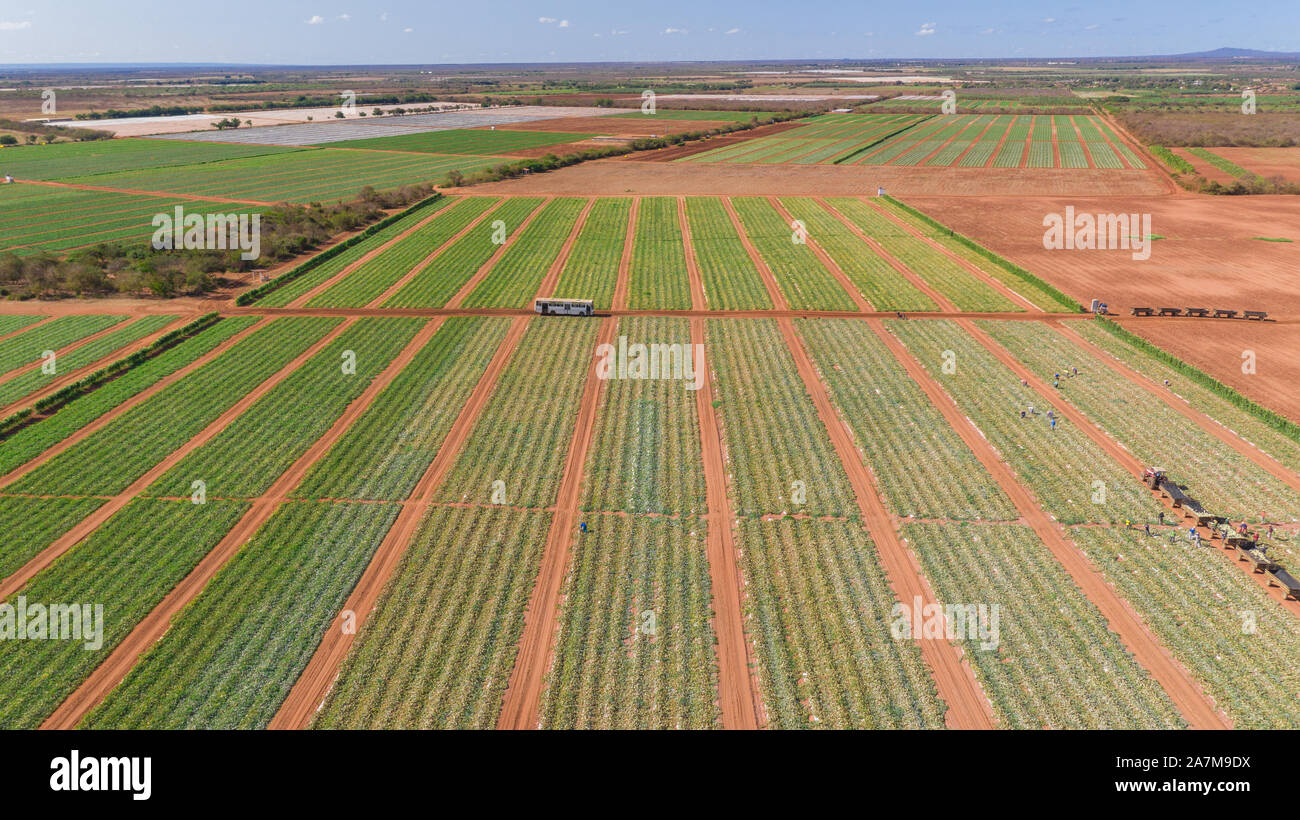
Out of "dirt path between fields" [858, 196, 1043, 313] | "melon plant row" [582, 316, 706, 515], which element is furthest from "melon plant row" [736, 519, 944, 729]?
"dirt path between fields" [858, 196, 1043, 313]

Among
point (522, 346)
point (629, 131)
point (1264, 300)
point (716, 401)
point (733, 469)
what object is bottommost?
point (733, 469)

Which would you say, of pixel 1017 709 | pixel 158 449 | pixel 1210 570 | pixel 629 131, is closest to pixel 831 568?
pixel 1017 709

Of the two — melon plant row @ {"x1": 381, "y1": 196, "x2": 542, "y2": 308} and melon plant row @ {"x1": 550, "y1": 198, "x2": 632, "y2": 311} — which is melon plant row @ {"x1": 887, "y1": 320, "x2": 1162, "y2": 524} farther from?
melon plant row @ {"x1": 381, "y1": 196, "x2": 542, "y2": 308}

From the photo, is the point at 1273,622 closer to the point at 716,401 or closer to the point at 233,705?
the point at 716,401

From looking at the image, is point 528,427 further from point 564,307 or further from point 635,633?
point 564,307

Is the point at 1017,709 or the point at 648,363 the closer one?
the point at 1017,709

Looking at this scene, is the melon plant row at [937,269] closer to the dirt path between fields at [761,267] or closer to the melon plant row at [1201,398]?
the melon plant row at [1201,398]
